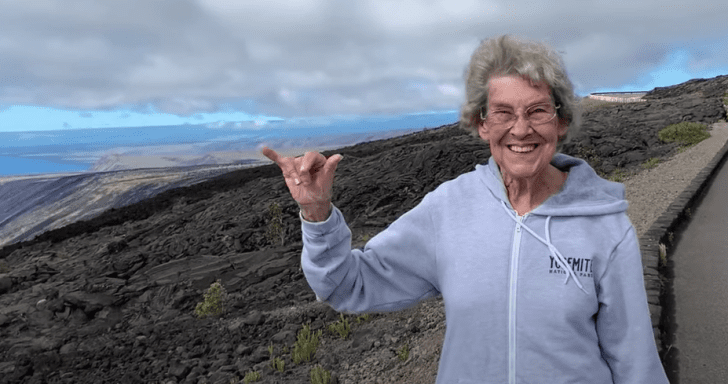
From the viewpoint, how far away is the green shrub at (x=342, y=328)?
6.20 meters

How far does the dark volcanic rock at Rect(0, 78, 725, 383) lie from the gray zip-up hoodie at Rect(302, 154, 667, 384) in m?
3.66

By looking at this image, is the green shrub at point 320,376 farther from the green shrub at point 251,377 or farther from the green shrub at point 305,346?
the green shrub at point 251,377

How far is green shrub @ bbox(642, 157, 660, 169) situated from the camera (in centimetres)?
1385

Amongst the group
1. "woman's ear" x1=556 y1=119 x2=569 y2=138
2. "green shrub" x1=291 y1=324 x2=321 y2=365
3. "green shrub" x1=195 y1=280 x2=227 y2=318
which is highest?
"woman's ear" x1=556 y1=119 x2=569 y2=138

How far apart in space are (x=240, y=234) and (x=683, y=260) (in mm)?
9036

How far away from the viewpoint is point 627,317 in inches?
62.8

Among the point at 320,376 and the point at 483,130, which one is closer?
the point at 483,130

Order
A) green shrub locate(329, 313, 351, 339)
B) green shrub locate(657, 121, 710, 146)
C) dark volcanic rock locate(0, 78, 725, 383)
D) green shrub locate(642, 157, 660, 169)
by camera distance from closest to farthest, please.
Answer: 1. green shrub locate(329, 313, 351, 339)
2. dark volcanic rock locate(0, 78, 725, 383)
3. green shrub locate(642, 157, 660, 169)
4. green shrub locate(657, 121, 710, 146)

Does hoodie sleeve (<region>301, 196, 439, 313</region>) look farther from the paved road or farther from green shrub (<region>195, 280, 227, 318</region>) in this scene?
green shrub (<region>195, 280, 227, 318</region>)

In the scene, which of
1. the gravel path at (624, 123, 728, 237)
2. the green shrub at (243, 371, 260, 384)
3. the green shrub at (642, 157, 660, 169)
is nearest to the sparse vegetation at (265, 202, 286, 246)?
the green shrub at (243, 371, 260, 384)

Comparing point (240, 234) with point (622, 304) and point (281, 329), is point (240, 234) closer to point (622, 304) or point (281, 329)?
point (281, 329)

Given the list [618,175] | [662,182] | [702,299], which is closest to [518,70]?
[702,299]

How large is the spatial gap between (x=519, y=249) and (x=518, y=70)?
0.56 metres

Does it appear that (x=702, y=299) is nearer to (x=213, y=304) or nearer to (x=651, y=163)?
(x=213, y=304)
